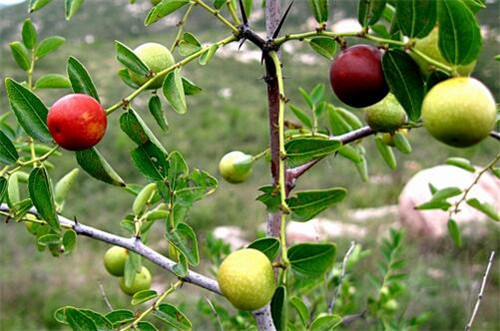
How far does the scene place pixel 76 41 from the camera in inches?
1031

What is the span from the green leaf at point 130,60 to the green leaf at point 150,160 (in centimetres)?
13

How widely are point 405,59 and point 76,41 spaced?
27.1 meters

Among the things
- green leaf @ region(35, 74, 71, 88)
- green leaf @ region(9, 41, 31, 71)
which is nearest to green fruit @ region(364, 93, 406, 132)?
green leaf @ region(35, 74, 71, 88)

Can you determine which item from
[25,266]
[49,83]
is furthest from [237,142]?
[49,83]

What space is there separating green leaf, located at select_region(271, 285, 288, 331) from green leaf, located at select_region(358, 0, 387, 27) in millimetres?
382

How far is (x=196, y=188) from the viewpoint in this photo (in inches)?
42.0

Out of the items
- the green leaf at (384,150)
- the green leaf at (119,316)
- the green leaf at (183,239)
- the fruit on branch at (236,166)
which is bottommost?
the green leaf at (384,150)

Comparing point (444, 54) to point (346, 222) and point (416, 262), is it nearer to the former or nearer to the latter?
point (416, 262)

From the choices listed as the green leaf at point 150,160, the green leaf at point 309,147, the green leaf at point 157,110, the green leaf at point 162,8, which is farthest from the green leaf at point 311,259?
the green leaf at point 162,8

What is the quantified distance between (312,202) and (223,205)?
9.31m

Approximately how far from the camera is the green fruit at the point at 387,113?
116 cm

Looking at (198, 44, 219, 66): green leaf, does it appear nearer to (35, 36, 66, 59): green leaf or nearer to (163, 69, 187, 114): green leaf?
(163, 69, 187, 114): green leaf

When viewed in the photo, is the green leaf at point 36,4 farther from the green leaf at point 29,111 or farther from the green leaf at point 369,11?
the green leaf at point 369,11

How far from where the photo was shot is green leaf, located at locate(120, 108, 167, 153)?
3.17ft
